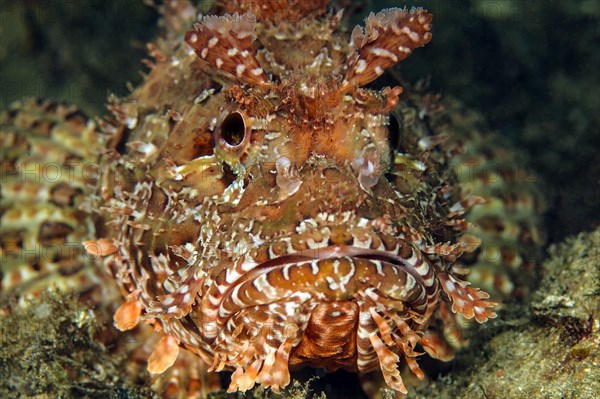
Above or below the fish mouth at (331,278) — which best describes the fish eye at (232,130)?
above

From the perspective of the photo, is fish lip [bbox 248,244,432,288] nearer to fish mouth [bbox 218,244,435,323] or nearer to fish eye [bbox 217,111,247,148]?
fish mouth [bbox 218,244,435,323]

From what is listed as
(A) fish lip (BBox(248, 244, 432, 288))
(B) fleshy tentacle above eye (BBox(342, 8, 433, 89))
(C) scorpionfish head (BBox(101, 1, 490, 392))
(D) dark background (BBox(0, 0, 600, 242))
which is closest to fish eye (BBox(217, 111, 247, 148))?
(C) scorpionfish head (BBox(101, 1, 490, 392))

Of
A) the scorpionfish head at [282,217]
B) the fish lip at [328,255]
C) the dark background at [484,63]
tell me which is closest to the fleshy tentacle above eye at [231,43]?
the scorpionfish head at [282,217]

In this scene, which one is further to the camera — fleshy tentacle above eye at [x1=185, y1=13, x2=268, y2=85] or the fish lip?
fleshy tentacle above eye at [x1=185, y1=13, x2=268, y2=85]

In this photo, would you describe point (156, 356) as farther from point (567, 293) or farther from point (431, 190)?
point (567, 293)

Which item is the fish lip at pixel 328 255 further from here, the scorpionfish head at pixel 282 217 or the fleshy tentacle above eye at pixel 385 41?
the fleshy tentacle above eye at pixel 385 41

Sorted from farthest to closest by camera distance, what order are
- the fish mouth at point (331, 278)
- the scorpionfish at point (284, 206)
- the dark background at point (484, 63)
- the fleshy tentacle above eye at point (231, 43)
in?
the dark background at point (484, 63)
the fleshy tentacle above eye at point (231, 43)
the scorpionfish at point (284, 206)
the fish mouth at point (331, 278)

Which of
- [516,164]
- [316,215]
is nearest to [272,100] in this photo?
[316,215]

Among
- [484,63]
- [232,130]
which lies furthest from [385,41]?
[484,63]
